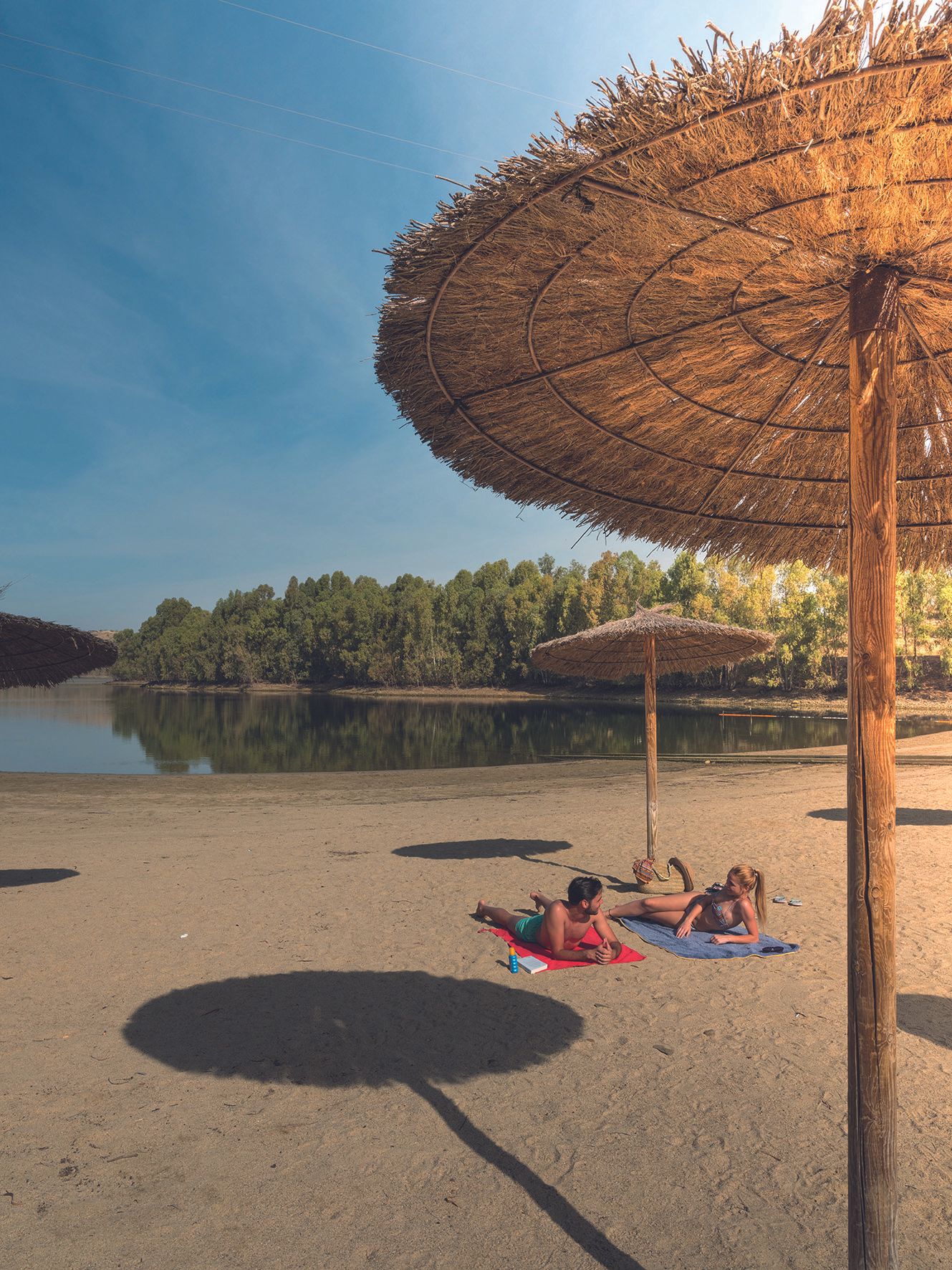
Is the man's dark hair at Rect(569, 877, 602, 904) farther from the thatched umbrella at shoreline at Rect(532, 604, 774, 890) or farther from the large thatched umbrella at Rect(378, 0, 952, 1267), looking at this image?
the large thatched umbrella at Rect(378, 0, 952, 1267)

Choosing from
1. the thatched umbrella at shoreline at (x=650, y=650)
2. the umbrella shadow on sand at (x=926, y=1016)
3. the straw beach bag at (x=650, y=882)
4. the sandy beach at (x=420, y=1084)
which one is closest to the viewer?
the sandy beach at (x=420, y=1084)

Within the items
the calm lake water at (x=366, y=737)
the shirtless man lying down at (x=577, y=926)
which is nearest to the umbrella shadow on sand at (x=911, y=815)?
the shirtless man lying down at (x=577, y=926)

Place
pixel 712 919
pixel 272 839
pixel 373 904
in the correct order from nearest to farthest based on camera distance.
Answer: pixel 712 919
pixel 373 904
pixel 272 839

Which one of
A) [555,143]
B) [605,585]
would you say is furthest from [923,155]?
[605,585]

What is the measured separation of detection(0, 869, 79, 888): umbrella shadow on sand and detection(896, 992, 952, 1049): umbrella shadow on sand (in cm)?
744

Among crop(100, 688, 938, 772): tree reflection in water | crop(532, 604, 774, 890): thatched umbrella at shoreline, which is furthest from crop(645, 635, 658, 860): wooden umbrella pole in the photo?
crop(100, 688, 938, 772): tree reflection in water

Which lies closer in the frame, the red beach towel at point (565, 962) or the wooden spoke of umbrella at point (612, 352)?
the wooden spoke of umbrella at point (612, 352)

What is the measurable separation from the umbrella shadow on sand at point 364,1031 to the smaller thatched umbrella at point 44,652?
386cm

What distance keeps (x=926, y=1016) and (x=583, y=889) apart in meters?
2.07

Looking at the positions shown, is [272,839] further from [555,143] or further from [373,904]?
[555,143]

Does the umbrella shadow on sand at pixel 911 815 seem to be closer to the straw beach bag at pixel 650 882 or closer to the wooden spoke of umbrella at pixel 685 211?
the straw beach bag at pixel 650 882

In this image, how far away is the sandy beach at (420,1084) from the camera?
256 centimetres

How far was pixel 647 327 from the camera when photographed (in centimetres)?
289

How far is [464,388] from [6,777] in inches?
837
